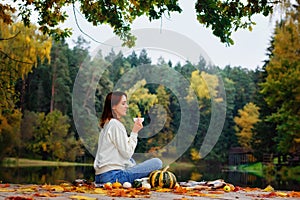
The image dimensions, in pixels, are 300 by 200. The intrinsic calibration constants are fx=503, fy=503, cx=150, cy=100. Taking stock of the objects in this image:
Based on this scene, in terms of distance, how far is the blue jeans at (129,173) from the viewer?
516 cm

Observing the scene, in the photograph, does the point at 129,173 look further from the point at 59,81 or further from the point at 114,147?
the point at 59,81

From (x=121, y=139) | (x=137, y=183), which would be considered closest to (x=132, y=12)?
(x=121, y=139)

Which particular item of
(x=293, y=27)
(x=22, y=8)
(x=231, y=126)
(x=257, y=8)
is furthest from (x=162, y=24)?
(x=231, y=126)

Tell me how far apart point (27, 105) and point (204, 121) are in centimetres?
1198

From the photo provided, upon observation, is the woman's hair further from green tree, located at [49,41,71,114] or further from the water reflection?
green tree, located at [49,41,71,114]

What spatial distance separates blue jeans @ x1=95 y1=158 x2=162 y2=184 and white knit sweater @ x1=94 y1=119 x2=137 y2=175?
0.17 ft

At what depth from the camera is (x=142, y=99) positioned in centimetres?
1528

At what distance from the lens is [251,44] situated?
48.2 meters

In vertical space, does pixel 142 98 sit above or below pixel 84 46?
below

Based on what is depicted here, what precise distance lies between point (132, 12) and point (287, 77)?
16301mm

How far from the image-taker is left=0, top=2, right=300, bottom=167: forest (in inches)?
778

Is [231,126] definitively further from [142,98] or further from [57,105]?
[142,98]

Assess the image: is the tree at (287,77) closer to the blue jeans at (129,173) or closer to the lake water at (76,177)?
the lake water at (76,177)

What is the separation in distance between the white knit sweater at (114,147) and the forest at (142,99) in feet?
18.6
